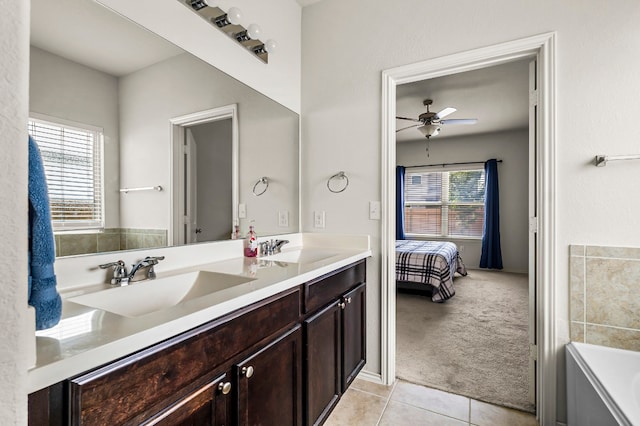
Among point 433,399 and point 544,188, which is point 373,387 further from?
point 544,188

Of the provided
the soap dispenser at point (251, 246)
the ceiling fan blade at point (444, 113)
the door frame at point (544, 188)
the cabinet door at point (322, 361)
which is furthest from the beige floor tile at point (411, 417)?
the ceiling fan blade at point (444, 113)

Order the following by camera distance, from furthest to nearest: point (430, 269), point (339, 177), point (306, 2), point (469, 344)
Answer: point (430, 269)
point (469, 344)
point (306, 2)
point (339, 177)

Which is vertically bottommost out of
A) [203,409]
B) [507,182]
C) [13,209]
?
[203,409]

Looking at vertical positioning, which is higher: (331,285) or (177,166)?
(177,166)

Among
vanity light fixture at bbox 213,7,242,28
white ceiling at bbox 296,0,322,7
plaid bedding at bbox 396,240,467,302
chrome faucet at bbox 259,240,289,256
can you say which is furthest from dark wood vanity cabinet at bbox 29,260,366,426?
plaid bedding at bbox 396,240,467,302

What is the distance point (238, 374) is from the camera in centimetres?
94

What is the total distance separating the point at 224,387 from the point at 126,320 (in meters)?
0.36

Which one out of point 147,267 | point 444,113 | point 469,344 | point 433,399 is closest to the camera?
point 147,267

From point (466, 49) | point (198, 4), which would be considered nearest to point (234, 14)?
point (198, 4)

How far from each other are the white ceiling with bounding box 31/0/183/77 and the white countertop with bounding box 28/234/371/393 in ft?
2.31

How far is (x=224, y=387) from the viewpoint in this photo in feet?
2.91

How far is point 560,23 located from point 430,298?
10.1 feet

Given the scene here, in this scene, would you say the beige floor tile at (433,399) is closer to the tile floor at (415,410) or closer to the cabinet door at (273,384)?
the tile floor at (415,410)

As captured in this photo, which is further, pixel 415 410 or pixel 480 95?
pixel 480 95
